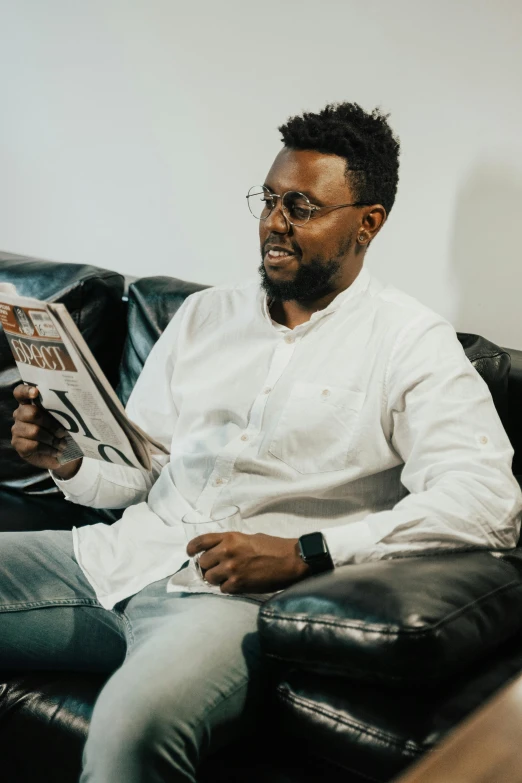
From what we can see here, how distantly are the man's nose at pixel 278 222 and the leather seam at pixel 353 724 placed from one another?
869 mm

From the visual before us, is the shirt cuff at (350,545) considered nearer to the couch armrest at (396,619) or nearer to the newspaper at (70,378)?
the couch armrest at (396,619)

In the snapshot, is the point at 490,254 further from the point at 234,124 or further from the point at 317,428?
the point at 234,124

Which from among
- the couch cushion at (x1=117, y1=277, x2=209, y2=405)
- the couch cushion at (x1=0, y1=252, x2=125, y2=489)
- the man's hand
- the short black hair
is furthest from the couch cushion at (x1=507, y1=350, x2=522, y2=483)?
the couch cushion at (x1=0, y1=252, x2=125, y2=489)

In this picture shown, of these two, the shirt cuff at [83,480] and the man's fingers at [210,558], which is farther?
the shirt cuff at [83,480]

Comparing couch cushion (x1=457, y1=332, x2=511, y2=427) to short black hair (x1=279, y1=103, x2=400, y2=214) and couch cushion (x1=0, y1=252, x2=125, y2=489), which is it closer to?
short black hair (x1=279, y1=103, x2=400, y2=214)

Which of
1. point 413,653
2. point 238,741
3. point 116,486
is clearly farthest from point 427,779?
point 116,486

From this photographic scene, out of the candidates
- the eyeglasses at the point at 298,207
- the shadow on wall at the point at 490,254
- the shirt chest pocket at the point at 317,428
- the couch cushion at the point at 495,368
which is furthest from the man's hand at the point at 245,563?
the shadow on wall at the point at 490,254

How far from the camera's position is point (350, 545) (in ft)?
4.21

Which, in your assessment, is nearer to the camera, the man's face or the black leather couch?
the black leather couch

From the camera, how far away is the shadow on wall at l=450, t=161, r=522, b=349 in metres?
1.78

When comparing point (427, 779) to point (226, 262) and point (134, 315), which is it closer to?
point (134, 315)

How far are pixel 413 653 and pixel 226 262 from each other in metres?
1.54

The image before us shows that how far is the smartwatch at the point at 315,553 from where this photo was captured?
126 cm

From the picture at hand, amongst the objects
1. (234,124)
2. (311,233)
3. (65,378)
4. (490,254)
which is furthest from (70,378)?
(234,124)
